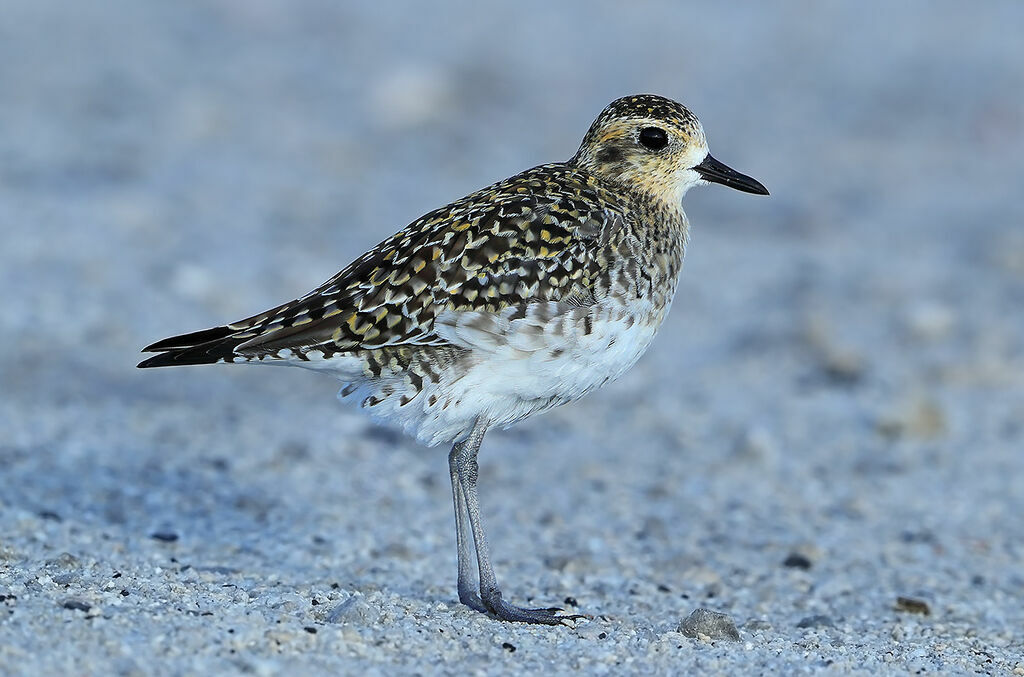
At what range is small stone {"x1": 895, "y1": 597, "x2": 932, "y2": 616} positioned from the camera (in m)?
6.11

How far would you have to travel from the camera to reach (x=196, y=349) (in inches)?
202

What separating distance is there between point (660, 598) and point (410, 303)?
191 centimetres

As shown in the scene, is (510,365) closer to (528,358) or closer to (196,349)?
(528,358)

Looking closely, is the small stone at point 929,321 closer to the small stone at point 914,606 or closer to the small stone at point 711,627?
the small stone at point 914,606

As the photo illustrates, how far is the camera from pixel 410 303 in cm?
514

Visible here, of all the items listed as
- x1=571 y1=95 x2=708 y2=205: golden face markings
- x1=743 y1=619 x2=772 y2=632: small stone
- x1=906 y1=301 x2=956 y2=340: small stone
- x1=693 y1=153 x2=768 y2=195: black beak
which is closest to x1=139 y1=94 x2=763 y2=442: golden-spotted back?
x1=571 y1=95 x2=708 y2=205: golden face markings

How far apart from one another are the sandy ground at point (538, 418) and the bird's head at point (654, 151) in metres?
1.85

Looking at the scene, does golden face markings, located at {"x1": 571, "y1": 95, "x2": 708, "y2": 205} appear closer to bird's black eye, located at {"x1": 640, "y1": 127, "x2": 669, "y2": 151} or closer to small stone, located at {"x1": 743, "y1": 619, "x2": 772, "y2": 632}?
bird's black eye, located at {"x1": 640, "y1": 127, "x2": 669, "y2": 151}

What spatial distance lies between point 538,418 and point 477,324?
3883mm

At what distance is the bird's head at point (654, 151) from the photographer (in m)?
5.87

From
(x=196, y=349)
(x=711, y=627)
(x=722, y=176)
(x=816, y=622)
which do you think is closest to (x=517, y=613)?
(x=711, y=627)

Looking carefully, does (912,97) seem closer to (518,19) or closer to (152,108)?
(518,19)

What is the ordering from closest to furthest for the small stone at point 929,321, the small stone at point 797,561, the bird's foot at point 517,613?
the bird's foot at point 517,613, the small stone at point 797,561, the small stone at point 929,321

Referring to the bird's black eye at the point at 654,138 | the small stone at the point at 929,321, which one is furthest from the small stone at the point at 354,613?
the small stone at the point at 929,321
